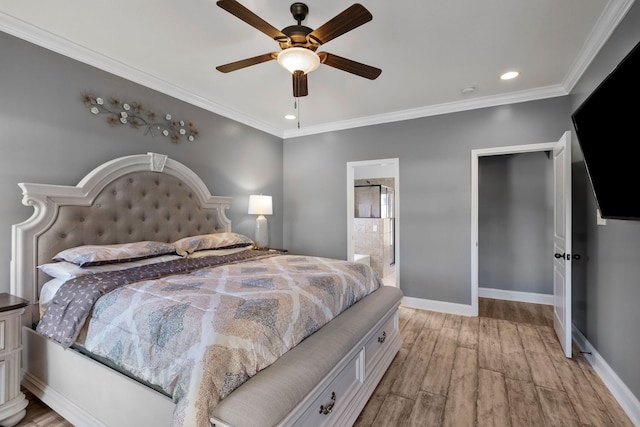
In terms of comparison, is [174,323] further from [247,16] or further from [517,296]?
[517,296]

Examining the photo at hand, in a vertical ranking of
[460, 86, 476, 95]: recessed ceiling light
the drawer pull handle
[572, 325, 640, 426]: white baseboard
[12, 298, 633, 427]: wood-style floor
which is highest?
[460, 86, 476, 95]: recessed ceiling light

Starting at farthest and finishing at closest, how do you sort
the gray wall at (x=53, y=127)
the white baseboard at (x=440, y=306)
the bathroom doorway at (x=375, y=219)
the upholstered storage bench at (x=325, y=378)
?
the bathroom doorway at (x=375, y=219), the white baseboard at (x=440, y=306), the gray wall at (x=53, y=127), the upholstered storage bench at (x=325, y=378)

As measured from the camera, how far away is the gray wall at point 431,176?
3479 mm

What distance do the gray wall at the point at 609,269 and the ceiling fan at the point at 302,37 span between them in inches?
59.1

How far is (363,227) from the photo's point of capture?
6.47 metres

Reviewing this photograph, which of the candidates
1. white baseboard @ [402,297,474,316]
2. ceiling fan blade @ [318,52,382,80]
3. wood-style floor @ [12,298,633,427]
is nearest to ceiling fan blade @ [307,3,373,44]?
ceiling fan blade @ [318,52,382,80]

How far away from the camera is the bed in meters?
1.22

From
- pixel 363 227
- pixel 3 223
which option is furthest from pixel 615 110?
pixel 363 227

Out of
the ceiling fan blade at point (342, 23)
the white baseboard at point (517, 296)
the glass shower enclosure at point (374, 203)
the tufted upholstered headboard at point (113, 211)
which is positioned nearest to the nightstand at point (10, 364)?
the tufted upholstered headboard at point (113, 211)

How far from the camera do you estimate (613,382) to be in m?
2.10

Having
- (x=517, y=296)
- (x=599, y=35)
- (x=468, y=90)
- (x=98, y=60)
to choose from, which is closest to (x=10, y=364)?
(x=98, y=60)

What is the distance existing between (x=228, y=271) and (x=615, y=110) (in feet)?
8.48

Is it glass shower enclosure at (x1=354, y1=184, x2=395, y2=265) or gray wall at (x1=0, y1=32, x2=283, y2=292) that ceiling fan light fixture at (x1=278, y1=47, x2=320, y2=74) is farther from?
glass shower enclosure at (x1=354, y1=184, x2=395, y2=265)

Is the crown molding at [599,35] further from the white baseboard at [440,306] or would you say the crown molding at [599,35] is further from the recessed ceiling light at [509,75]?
the white baseboard at [440,306]
